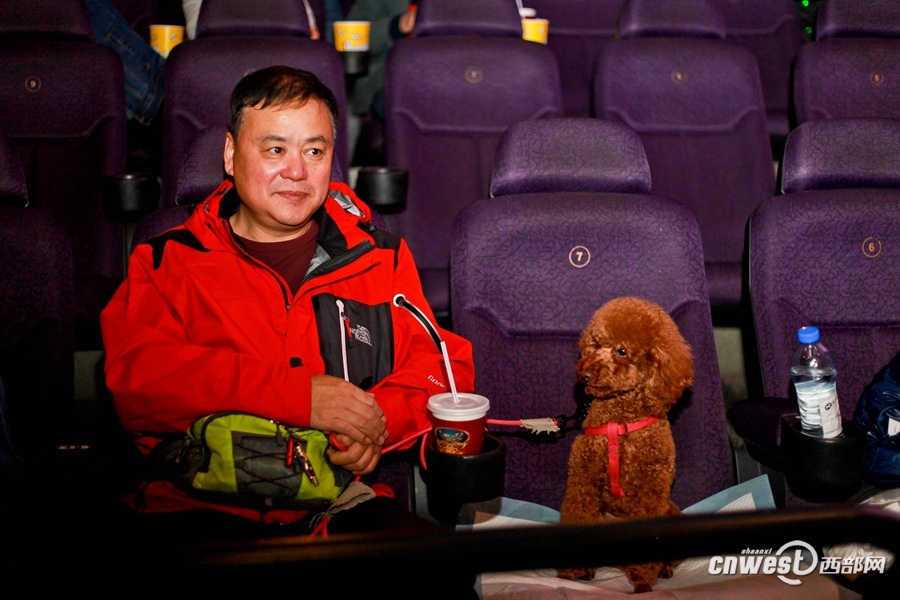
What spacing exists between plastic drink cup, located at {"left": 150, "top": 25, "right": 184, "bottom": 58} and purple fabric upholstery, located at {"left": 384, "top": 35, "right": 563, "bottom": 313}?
944 mm

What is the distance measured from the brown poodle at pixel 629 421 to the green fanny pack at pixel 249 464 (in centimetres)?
50

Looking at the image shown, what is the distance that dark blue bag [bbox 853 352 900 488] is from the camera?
5.70 ft

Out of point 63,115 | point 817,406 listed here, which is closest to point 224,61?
point 63,115

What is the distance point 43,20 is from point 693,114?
2.23 metres

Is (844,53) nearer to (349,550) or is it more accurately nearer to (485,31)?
(485,31)

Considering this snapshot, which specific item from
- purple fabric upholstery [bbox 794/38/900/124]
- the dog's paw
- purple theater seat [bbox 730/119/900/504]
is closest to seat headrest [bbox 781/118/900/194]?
purple theater seat [bbox 730/119/900/504]

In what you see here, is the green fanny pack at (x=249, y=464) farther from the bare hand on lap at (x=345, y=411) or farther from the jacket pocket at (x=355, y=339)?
the jacket pocket at (x=355, y=339)

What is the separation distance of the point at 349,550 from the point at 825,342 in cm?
166

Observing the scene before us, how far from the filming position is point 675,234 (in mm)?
1942

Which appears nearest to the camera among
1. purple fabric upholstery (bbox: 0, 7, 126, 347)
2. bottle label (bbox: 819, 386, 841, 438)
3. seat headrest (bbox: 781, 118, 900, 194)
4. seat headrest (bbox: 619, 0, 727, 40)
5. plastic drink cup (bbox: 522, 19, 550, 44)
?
bottle label (bbox: 819, 386, 841, 438)

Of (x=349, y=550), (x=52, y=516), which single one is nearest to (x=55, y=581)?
(x=349, y=550)

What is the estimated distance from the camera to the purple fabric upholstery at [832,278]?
6.52 ft

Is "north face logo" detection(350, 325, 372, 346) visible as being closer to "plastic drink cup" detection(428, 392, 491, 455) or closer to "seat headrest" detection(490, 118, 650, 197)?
"plastic drink cup" detection(428, 392, 491, 455)

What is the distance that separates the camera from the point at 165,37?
10.8ft
